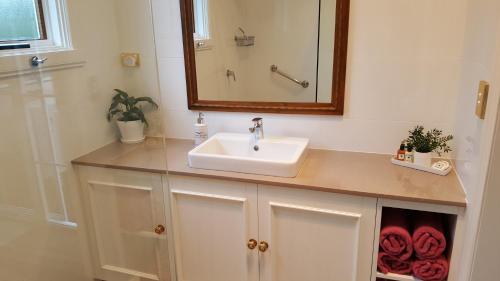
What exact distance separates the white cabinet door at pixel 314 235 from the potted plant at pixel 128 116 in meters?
0.85

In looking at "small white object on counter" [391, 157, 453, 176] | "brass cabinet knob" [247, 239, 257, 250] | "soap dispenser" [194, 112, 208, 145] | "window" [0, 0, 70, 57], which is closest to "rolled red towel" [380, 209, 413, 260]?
"small white object on counter" [391, 157, 453, 176]

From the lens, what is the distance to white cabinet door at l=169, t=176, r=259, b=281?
5.34 ft

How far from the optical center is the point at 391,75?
5.58 feet

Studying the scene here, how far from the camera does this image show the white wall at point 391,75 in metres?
1.60

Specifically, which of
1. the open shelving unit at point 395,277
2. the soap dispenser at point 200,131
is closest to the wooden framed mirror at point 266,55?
the soap dispenser at point 200,131

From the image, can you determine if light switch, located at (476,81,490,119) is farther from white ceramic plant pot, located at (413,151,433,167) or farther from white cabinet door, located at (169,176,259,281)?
white cabinet door, located at (169,176,259,281)

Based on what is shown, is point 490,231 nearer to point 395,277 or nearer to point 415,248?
point 415,248

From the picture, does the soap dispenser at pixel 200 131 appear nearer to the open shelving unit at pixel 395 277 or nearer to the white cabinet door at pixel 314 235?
the white cabinet door at pixel 314 235

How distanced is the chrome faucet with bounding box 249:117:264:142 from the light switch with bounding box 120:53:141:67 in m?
0.75

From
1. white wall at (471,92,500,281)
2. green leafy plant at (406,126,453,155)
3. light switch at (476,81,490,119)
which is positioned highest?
light switch at (476,81,490,119)

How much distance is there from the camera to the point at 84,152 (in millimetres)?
1917

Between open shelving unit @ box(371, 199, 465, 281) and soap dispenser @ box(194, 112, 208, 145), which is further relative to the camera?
soap dispenser @ box(194, 112, 208, 145)

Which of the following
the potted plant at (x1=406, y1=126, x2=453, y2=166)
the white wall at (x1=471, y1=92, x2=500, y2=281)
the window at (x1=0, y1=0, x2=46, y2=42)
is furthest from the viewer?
the potted plant at (x1=406, y1=126, x2=453, y2=166)

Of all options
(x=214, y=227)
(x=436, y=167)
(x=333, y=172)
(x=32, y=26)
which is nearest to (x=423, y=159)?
(x=436, y=167)
